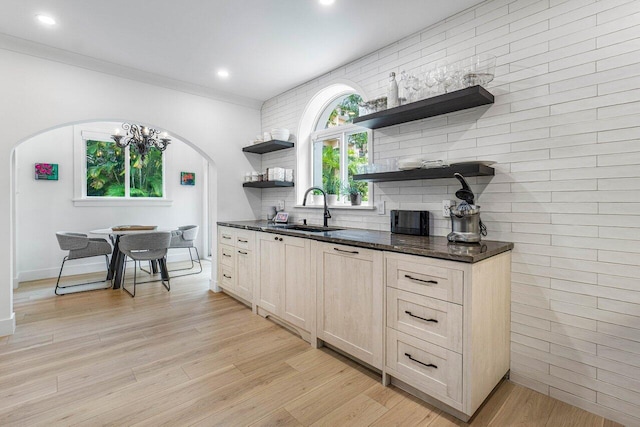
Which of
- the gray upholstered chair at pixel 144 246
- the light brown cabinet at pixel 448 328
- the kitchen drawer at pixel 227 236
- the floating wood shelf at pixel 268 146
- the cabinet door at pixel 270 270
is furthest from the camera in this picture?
the gray upholstered chair at pixel 144 246

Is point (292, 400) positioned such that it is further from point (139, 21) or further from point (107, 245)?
point (107, 245)

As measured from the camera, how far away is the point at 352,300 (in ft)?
7.37

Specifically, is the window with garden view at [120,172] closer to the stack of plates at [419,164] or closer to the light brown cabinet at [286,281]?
the light brown cabinet at [286,281]

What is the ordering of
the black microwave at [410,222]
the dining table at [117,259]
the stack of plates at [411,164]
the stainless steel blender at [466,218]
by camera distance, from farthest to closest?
the dining table at [117,259] < the black microwave at [410,222] < the stack of plates at [411,164] < the stainless steel blender at [466,218]

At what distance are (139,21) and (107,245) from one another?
123 inches

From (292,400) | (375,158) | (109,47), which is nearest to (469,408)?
(292,400)

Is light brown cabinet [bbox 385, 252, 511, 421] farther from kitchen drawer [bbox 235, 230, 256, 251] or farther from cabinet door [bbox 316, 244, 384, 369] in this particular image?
kitchen drawer [bbox 235, 230, 256, 251]

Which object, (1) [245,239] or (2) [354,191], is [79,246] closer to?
(1) [245,239]

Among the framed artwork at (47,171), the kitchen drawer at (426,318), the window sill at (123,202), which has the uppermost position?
the framed artwork at (47,171)

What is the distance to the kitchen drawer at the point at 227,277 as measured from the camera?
3742 mm

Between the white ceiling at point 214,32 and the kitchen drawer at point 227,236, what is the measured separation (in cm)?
185

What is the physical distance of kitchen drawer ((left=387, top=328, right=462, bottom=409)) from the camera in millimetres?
1677

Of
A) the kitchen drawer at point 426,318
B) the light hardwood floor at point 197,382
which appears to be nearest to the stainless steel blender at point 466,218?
the kitchen drawer at point 426,318

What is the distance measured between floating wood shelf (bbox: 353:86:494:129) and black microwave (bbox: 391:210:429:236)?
2.59 feet
